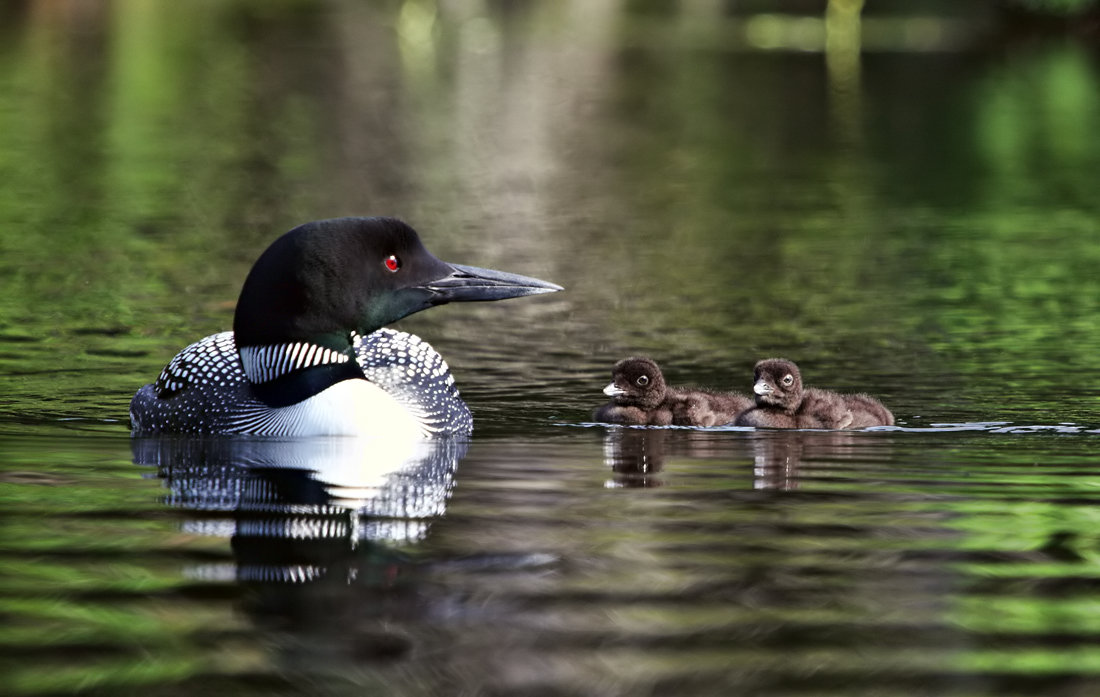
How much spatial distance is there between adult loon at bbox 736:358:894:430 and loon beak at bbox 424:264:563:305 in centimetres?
113

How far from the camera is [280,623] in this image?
4980 millimetres

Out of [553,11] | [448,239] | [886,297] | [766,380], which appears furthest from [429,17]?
[766,380]

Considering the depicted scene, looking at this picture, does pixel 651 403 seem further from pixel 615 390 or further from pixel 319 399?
pixel 319 399

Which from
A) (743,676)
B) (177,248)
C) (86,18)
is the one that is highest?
(86,18)

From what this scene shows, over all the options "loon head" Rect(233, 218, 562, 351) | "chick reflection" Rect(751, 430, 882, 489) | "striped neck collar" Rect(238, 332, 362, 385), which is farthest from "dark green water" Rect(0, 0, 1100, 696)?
"loon head" Rect(233, 218, 562, 351)

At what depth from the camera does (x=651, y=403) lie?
908 cm

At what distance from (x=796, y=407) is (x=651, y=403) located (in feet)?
2.15

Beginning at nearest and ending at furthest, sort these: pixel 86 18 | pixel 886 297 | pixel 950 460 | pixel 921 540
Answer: pixel 921 540 → pixel 950 460 → pixel 886 297 → pixel 86 18

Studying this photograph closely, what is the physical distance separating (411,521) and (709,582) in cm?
125

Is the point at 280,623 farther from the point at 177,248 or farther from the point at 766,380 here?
the point at 177,248

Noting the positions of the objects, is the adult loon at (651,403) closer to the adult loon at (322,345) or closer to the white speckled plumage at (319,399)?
the white speckled plumage at (319,399)

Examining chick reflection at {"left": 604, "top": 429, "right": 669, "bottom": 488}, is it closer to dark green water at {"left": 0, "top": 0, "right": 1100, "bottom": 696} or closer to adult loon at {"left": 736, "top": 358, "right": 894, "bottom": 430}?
dark green water at {"left": 0, "top": 0, "right": 1100, "bottom": 696}

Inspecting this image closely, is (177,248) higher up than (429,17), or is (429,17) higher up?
(429,17)

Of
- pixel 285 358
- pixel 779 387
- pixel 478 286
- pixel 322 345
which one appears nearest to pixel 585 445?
pixel 478 286
